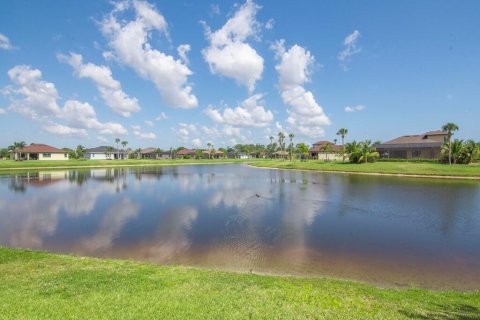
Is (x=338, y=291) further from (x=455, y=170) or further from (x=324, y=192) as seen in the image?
(x=455, y=170)

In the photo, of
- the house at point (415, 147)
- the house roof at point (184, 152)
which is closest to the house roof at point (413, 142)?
the house at point (415, 147)

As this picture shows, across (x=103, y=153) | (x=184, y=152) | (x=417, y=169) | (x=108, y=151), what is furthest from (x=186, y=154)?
(x=417, y=169)

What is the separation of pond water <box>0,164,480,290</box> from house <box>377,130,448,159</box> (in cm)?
5105

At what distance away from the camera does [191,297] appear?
8102 millimetres

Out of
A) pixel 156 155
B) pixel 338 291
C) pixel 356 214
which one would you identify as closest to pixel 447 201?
pixel 356 214

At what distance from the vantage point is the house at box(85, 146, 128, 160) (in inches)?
5551

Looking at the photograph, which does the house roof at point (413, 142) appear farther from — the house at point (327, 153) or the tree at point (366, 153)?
the house at point (327, 153)

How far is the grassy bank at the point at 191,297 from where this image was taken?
7.18 meters

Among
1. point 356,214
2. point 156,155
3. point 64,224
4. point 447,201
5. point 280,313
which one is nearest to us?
point 280,313

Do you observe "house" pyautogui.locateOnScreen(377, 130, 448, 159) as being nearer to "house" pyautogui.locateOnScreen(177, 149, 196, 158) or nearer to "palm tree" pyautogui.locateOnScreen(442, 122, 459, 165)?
"palm tree" pyautogui.locateOnScreen(442, 122, 459, 165)

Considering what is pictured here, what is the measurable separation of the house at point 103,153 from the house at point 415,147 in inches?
4839

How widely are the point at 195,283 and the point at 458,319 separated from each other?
7169 mm

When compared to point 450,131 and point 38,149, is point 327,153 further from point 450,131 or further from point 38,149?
point 38,149

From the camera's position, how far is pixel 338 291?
9234 millimetres
